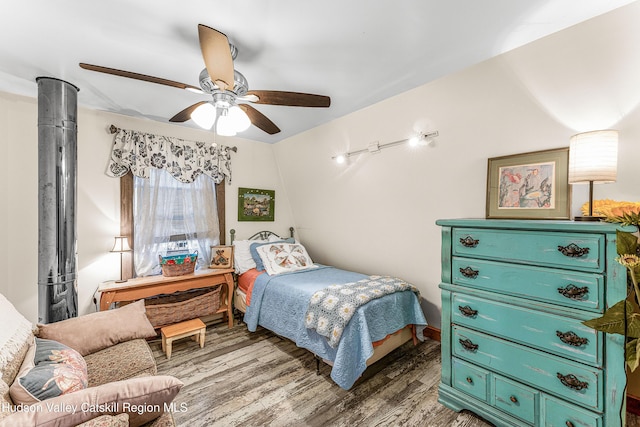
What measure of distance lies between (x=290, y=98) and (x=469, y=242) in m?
1.57

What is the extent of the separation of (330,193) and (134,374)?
279 cm

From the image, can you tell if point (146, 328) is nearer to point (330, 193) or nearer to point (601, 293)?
point (330, 193)

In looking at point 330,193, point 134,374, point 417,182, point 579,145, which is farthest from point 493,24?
point 134,374

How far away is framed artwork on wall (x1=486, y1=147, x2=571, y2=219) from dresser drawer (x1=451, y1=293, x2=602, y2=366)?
799 millimetres

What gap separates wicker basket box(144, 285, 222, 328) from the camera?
2834mm

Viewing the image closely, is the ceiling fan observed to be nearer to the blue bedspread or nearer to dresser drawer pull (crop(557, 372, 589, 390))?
the blue bedspread

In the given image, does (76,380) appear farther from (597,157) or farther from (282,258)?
(597,157)

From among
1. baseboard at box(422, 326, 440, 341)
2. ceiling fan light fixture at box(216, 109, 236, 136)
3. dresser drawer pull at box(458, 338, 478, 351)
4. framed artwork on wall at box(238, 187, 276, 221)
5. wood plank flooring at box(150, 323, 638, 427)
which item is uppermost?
ceiling fan light fixture at box(216, 109, 236, 136)

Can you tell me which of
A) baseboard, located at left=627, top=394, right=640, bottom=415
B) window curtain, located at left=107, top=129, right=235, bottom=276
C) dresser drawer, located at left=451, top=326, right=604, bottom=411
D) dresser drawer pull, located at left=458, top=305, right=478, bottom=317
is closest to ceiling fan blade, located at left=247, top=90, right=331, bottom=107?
dresser drawer pull, located at left=458, top=305, right=478, bottom=317

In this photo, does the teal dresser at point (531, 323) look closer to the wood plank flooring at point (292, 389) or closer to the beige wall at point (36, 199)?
the wood plank flooring at point (292, 389)

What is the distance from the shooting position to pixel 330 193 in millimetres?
3773

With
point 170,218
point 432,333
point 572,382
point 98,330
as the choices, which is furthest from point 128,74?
point 432,333

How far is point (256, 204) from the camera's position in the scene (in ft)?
13.5

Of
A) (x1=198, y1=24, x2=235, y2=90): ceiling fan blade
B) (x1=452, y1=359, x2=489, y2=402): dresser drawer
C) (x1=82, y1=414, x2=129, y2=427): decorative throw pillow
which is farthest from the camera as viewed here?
(x1=452, y1=359, x2=489, y2=402): dresser drawer
